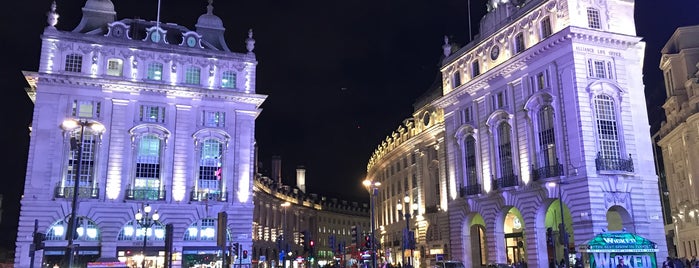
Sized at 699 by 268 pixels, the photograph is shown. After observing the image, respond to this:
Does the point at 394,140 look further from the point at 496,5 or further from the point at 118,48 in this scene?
the point at 118,48

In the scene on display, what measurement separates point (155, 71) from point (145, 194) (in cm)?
1188

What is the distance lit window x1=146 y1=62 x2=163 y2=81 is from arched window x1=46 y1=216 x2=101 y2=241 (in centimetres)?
1430

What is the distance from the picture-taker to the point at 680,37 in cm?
7956

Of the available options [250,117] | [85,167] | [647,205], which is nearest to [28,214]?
[85,167]

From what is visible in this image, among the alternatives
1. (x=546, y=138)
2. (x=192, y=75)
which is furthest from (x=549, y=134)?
(x=192, y=75)

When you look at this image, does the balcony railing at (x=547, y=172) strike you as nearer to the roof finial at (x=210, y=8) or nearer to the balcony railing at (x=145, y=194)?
the balcony railing at (x=145, y=194)

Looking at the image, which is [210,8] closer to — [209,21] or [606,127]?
[209,21]

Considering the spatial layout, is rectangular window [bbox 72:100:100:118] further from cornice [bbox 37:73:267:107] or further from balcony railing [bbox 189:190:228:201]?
balcony railing [bbox 189:190:228:201]

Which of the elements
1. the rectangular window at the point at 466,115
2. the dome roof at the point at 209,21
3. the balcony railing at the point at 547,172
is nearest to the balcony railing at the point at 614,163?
the balcony railing at the point at 547,172

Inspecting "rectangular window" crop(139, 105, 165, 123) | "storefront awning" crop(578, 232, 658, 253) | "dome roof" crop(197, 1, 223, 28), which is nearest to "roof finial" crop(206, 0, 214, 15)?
"dome roof" crop(197, 1, 223, 28)

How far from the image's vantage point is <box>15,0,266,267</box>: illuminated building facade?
51.8 m

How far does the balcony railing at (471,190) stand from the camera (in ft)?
A: 175

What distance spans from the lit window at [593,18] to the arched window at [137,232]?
130 feet

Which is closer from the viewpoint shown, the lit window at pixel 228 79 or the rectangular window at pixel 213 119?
the rectangular window at pixel 213 119
